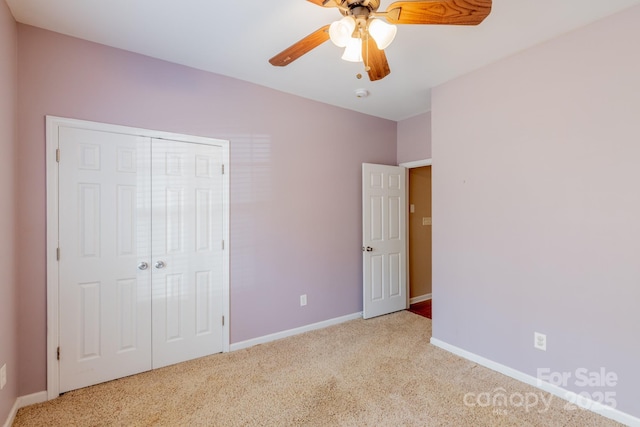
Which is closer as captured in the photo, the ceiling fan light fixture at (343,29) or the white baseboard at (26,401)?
the ceiling fan light fixture at (343,29)

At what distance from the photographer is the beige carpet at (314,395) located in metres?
1.93

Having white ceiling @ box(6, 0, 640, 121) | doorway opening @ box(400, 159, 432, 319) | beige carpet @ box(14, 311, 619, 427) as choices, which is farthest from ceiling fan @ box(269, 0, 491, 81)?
doorway opening @ box(400, 159, 432, 319)

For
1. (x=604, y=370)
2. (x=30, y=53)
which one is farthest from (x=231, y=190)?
(x=604, y=370)

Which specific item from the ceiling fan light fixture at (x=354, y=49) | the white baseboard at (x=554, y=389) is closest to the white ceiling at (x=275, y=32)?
the ceiling fan light fixture at (x=354, y=49)

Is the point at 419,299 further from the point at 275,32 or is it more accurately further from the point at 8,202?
the point at 8,202

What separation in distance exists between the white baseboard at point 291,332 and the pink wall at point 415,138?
212 cm

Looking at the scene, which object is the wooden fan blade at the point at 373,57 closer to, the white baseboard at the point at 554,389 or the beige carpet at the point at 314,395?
the beige carpet at the point at 314,395

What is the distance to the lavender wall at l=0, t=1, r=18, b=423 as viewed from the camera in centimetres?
178

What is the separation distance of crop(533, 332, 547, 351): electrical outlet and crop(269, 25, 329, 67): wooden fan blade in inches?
99.7

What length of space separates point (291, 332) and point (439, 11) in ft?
9.77

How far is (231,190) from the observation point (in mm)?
2869

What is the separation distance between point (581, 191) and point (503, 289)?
0.92 metres

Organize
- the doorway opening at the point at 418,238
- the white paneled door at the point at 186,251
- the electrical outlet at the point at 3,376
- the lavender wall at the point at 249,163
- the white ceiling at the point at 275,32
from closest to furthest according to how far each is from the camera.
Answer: the electrical outlet at the point at 3,376 < the white ceiling at the point at 275,32 < the lavender wall at the point at 249,163 < the white paneled door at the point at 186,251 < the doorway opening at the point at 418,238

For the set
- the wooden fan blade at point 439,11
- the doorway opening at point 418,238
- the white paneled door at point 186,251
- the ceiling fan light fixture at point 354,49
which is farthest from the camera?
the doorway opening at point 418,238
